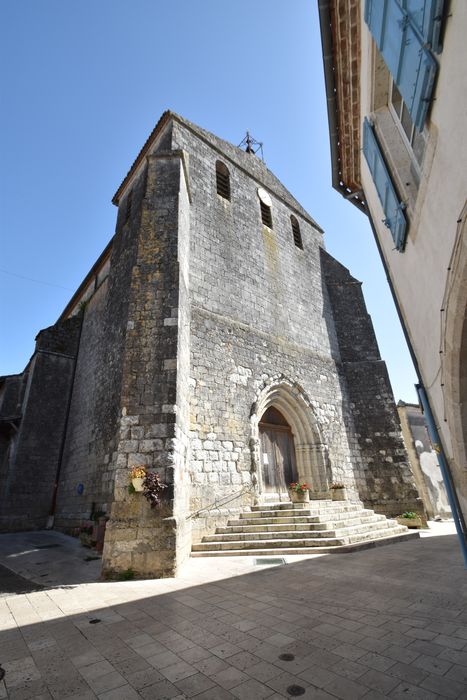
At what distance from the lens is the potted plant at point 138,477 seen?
4.86 m

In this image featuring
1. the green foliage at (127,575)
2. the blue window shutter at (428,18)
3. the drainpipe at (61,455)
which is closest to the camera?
the blue window shutter at (428,18)

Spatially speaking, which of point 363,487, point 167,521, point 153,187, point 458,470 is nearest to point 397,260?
point 458,470

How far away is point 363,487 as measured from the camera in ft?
31.4

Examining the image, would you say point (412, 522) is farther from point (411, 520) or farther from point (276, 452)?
point (276, 452)

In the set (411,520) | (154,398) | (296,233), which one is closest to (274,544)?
(154,398)

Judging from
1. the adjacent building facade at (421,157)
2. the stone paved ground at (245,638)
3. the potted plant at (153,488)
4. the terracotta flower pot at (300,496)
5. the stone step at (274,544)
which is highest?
the adjacent building facade at (421,157)

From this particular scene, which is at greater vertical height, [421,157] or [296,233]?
[296,233]

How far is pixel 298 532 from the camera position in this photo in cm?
620

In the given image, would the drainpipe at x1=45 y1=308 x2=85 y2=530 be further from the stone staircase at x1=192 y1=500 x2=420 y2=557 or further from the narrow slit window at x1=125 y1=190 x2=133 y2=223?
the stone staircase at x1=192 y1=500 x2=420 y2=557

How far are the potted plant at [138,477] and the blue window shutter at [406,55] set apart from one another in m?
5.12

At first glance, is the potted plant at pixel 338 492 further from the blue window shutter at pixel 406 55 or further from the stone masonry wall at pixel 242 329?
the blue window shutter at pixel 406 55

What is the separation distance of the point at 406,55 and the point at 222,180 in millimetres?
8949

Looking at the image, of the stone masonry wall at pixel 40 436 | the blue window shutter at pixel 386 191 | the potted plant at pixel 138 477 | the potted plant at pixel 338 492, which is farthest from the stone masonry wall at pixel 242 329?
the stone masonry wall at pixel 40 436

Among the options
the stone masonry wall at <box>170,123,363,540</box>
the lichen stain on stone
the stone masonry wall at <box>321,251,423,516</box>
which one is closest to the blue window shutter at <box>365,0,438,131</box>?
the stone masonry wall at <box>170,123,363,540</box>
